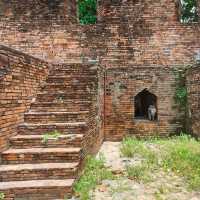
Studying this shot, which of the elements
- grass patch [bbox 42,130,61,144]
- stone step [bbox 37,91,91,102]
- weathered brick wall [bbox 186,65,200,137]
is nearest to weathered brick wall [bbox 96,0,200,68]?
weathered brick wall [bbox 186,65,200,137]

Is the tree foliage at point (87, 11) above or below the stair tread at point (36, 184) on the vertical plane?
above

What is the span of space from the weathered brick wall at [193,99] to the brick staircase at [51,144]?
9.80 feet

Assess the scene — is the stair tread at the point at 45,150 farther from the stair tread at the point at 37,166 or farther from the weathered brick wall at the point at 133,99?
the weathered brick wall at the point at 133,99

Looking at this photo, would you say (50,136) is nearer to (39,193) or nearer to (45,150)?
(45,150)

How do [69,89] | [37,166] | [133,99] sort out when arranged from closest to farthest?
[37,166], [69,89], [133,99]

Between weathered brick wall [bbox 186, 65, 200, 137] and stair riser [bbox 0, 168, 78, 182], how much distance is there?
4.99 metres

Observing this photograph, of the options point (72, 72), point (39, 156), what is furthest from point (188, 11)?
point (39, 156)

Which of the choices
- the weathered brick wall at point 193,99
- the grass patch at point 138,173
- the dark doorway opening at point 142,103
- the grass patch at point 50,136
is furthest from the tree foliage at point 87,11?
the grass patch at point 138,173

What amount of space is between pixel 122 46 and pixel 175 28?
1.74 m

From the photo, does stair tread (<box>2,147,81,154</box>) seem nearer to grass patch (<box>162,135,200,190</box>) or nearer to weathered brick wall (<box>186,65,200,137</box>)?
grass patch (<box>162,135,200,190</box>)

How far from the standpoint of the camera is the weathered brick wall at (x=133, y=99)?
10.6m

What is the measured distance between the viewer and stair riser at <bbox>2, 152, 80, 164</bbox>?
235 inches

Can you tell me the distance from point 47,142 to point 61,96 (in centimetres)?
164

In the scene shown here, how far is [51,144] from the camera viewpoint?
6.35 meters
